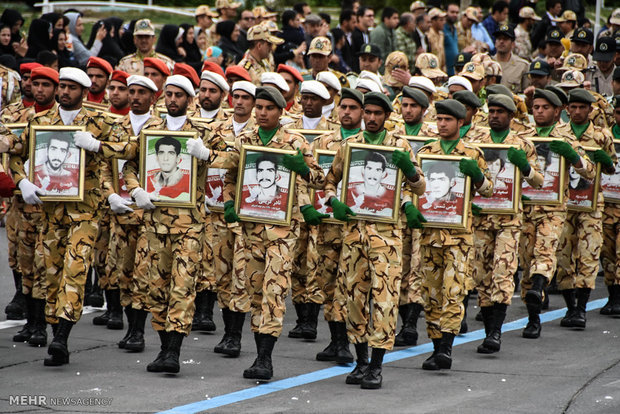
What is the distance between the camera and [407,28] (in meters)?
20.1

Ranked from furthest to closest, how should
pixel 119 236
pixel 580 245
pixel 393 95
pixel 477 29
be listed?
pixel 477 29 → pixel 393 95 → pixel 580 245 → pixel 119 236

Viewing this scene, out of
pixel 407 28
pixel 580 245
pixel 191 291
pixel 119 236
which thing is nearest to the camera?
pixel 191 291

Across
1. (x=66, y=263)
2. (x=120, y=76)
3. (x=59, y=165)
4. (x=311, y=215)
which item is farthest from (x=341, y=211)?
(x=120, y=76)

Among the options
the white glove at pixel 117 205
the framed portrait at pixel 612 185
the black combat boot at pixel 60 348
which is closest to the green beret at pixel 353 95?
the white glove at pixel 117 205

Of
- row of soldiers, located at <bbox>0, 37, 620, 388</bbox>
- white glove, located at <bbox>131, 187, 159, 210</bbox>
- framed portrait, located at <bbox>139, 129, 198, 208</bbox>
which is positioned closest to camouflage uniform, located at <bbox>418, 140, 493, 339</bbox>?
row of soldiers, located at <bbox>0, 37, 620, 388</bbox>

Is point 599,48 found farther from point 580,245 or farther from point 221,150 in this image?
point 221,150

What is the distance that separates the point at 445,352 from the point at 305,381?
1.29 m

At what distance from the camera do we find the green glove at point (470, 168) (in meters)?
9.43

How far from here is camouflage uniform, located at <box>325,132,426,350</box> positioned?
29.0ft

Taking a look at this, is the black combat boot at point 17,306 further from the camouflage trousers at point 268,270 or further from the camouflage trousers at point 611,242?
the camouflage trousers at point 611,242

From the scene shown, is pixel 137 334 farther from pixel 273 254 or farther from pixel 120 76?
pixel 120 76

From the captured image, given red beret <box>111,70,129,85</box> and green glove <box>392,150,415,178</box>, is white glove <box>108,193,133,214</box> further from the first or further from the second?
green glove <box>392,150,415,178</box>

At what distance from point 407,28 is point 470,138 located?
9.61m

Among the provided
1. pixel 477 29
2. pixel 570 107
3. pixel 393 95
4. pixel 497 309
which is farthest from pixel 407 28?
pixel 497 309
